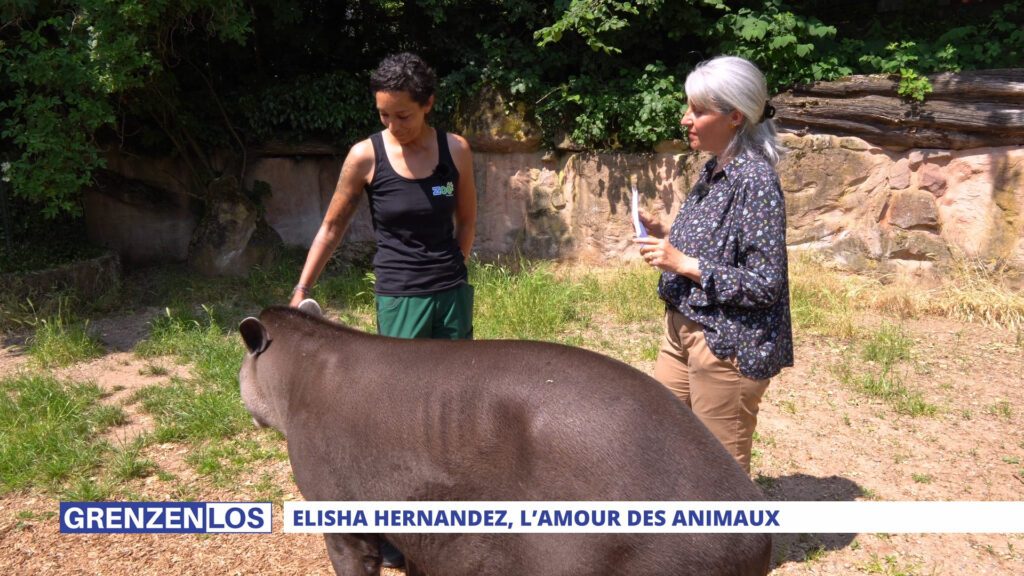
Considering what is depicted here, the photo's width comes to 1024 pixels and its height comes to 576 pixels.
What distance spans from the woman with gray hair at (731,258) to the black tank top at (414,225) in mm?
933

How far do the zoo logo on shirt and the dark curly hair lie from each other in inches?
13.9

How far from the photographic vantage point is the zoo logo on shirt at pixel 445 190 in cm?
309

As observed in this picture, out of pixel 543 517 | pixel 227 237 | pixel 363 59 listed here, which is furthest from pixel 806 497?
pixel 363 59

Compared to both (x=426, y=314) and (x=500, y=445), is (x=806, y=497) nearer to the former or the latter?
(x=426, y=314)

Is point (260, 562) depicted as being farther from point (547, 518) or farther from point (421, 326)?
point (547, 518)

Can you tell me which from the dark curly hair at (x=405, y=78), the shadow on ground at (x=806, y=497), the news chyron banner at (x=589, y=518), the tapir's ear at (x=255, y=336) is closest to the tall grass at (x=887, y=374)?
the shadow on ground at (x=806, y=497)

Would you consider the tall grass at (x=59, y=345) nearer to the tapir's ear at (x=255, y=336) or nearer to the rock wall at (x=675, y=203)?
the rock wall at (x=675, y=203)

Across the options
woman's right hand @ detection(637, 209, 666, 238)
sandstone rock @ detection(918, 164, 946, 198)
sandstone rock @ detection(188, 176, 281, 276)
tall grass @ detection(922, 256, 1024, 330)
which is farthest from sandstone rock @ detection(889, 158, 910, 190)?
sandstone rock @ detection(188, 176, 281, 276)

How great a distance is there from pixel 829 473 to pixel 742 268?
2.35m

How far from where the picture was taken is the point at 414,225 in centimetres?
309

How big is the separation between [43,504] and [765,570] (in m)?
3.85

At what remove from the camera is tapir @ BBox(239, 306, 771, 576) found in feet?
6.31

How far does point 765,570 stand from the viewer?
78.5 inches

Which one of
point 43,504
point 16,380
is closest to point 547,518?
point 43,504
